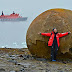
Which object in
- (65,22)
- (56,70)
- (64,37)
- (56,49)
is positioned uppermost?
(65,22)

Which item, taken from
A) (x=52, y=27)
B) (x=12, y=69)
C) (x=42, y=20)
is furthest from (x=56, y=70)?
(x=42, y=20)

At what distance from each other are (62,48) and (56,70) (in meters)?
1.77

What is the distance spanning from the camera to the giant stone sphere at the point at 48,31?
8.60 meters

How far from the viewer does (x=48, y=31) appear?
342 inches

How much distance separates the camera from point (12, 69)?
21.6 feet

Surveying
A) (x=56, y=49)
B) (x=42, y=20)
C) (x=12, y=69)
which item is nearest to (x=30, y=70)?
(x=12, y=69)

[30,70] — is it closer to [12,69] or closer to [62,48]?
[12,69]

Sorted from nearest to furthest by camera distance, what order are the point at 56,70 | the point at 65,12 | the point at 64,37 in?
the point at 56,70, the point at 64,37, the point at 65,12

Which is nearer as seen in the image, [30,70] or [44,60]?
[30,70]

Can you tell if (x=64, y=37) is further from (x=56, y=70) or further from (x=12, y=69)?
(x=12, y=69)

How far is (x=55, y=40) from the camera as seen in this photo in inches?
344

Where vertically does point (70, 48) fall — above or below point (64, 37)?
below

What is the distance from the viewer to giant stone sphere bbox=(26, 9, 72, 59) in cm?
860

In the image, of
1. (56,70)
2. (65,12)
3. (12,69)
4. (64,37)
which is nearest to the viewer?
(12,69)
